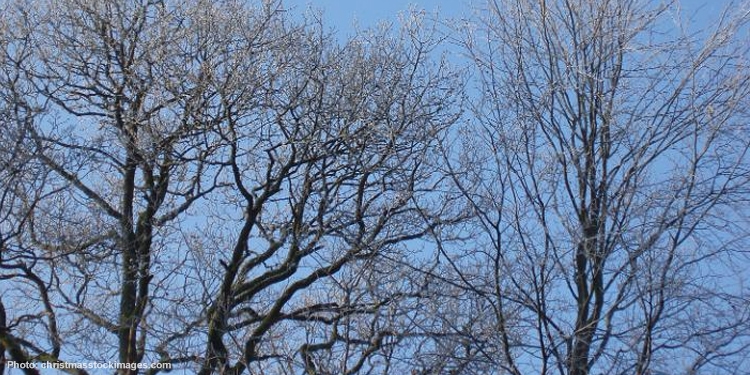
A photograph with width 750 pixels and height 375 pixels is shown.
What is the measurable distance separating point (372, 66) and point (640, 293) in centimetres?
600

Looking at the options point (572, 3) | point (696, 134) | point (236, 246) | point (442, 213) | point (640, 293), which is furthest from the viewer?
point (236, 246)

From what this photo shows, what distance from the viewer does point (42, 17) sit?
455 inches

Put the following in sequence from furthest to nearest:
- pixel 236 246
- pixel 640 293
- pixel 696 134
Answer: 1. pixel 236 246
2. pixel 696 134
3. pixel 640 293

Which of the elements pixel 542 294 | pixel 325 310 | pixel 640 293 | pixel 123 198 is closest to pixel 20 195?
pixel 123 198

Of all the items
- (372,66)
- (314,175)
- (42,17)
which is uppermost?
(42,17)

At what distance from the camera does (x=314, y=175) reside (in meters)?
11.5

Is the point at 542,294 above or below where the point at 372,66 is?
below

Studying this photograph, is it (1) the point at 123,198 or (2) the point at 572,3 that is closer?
(2) the point at 572,3

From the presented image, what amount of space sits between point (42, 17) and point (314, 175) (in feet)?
11.2

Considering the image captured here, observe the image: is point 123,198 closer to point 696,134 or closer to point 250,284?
point 250,284

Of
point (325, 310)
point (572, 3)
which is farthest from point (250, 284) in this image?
point (572, 3)

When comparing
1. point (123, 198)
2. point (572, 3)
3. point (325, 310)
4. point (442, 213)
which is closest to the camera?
point (572, 3)

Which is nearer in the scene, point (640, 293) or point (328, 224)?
point (640, 293)

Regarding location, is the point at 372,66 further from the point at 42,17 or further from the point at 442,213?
the point at 42,17
